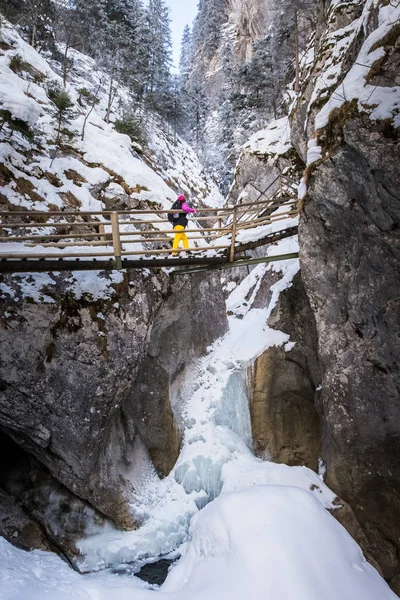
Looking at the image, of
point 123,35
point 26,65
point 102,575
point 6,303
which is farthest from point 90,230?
point 123,35

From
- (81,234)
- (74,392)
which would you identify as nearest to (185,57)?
(81,234)

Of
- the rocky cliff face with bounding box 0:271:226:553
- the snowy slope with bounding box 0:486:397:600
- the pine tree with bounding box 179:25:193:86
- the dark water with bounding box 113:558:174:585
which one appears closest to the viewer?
the snowy slope with bounding box 0:486:397:600

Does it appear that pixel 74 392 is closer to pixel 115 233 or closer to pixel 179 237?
pixel 115 233

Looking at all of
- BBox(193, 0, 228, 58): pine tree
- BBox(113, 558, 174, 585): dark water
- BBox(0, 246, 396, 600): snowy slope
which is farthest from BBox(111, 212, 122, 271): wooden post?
Result: BBox(193, 0, 228, 58): pine tree

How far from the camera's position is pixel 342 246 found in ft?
21.6

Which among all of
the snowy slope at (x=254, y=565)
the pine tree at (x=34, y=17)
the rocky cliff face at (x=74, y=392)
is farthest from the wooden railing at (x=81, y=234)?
the pine tree at (x=34, y=17)

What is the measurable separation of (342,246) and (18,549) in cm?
869

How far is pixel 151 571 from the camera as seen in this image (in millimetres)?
7125

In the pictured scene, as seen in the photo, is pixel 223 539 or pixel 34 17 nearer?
pixel 223 539

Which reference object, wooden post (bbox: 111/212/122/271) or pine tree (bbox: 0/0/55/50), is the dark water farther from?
pine tree (bbox: 0/0/55/50)

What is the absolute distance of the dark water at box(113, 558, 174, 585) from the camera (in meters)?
6.86

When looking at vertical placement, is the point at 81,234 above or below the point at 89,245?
→ above

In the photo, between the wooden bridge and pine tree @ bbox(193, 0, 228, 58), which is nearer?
the wooden bridge

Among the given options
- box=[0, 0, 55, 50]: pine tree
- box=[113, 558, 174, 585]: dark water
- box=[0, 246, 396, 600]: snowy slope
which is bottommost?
box=[113, 558, 174, 585]: dark water
